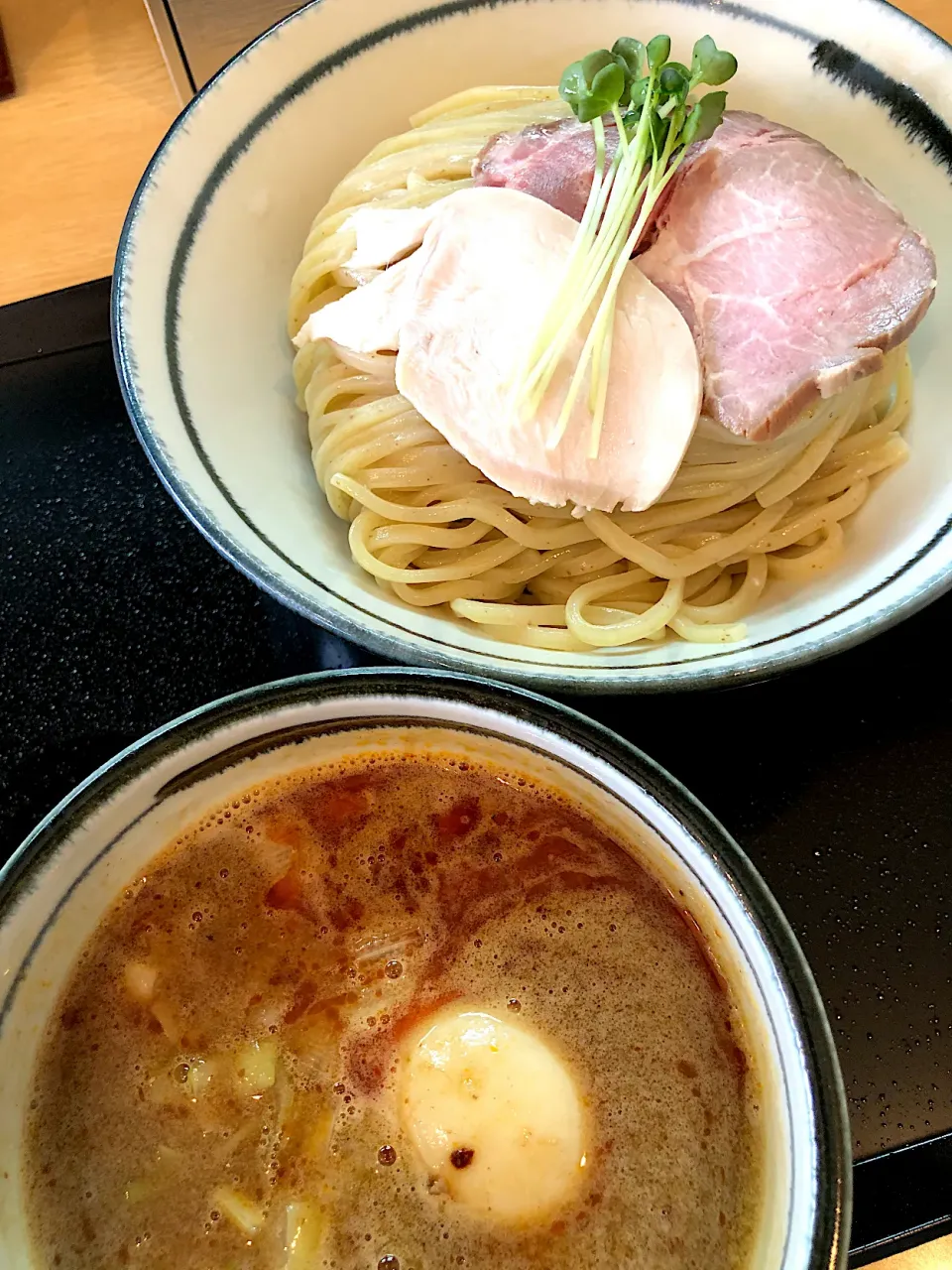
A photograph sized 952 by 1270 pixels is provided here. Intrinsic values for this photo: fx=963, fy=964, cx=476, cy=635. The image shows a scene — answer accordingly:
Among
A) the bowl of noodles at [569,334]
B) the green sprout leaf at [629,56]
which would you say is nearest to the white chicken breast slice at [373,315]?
the bowl of noodles at [569,334]

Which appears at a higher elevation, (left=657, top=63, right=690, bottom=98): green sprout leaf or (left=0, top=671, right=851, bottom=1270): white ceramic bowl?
(left=657, top=63, right=690, bottom=98): green sprout leaf

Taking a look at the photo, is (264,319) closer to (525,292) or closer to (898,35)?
(525,292)

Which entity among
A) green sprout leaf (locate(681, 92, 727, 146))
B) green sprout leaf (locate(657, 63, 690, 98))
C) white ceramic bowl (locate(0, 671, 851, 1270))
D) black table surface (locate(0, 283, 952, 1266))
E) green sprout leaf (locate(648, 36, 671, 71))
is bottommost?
black table surface (locate(0, 283, 952, 1266))

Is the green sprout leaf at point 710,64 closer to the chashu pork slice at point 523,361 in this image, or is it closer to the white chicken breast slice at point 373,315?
the chashu pork slice at point 523,361

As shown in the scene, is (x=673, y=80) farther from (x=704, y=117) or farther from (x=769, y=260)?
(x=769, y=260)

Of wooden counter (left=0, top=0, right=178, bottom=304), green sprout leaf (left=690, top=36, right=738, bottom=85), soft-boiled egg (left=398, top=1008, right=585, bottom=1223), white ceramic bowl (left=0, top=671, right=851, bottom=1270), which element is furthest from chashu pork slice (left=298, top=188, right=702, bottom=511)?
wooden counter (left=0, top=0, right=178, bottom=304)

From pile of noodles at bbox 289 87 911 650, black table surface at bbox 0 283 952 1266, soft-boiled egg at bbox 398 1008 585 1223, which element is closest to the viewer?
soft-boiled egg at bbox 398 1008 585 1223

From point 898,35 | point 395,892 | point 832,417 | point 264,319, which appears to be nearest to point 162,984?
point 395,892

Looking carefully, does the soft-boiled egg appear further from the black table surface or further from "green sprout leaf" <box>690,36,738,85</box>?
"green sprout leaf" <box>690,36,738,85</box>

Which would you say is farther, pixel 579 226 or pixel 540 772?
pixel 579 226
